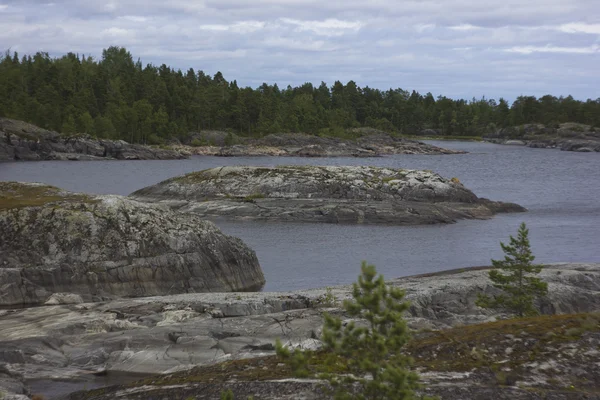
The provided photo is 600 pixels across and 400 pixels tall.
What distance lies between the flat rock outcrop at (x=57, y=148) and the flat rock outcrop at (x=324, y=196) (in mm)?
67868

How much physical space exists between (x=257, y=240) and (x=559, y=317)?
37.0m

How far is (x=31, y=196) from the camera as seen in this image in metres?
40.2

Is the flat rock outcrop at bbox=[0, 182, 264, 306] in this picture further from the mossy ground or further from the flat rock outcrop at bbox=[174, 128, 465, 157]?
the flat rock outcrop at bbox=[174, 128, 465, 157]

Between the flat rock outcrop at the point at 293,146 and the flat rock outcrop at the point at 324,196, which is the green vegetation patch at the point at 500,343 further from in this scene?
the flat rock outcrop at the point at 293,146

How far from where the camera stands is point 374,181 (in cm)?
7400

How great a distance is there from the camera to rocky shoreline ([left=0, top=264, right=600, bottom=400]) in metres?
17.6

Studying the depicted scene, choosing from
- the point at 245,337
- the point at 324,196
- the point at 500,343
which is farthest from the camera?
the point at 324,196

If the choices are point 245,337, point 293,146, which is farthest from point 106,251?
point 293,146

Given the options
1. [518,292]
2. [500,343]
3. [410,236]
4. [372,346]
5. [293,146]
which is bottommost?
[410,236]

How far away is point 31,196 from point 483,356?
99.6ft

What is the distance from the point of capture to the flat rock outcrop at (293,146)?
16396 cm

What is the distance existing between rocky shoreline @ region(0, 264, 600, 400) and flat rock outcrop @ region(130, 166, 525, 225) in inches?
1165

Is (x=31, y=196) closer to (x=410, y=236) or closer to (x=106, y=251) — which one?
(x=106, y=251)

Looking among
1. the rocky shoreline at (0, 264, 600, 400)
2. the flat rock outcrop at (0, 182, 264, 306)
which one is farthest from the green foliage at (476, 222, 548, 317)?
the flat rock outcrop at (0, 182, 264, 306)
